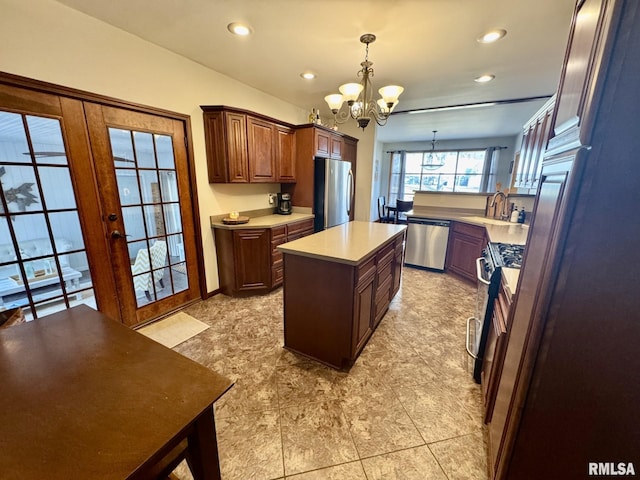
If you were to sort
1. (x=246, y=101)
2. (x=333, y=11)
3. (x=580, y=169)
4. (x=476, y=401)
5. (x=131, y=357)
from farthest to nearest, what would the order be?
(x=246, y=101) < (x=333, y=11) < (x=476, y=401) < (x=131, y=357) < (x=580, y=169)

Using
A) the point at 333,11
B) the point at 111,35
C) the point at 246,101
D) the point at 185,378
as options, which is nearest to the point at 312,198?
the point at 246,101

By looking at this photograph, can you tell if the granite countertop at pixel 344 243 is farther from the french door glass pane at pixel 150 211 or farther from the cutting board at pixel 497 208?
the cutting board at pixel 497 208

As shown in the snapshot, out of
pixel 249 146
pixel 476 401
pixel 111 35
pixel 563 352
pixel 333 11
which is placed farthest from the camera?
pixel 249 146

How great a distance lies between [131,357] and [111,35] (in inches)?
101

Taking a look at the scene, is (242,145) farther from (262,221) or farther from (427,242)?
(427,242)

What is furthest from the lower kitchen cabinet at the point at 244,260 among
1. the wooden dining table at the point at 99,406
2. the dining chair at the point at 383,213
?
the dining chair at the point at 383,213

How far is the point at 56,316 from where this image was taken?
1.14m

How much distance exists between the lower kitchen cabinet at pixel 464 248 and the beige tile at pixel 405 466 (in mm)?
2715

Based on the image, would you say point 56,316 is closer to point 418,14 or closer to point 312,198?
point 418,14

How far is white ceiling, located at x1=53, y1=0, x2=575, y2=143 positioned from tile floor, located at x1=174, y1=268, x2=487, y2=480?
2600mm

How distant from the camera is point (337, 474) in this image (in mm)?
1268

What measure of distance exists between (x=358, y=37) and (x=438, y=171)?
6979 mm

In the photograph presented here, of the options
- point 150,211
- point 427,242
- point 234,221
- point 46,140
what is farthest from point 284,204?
point 46,140

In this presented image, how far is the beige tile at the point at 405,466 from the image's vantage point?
49.8 inches
